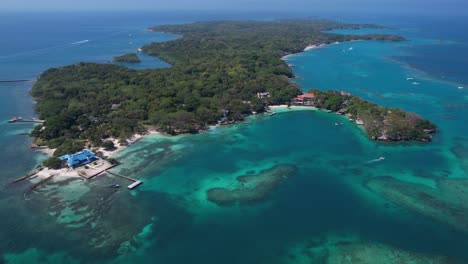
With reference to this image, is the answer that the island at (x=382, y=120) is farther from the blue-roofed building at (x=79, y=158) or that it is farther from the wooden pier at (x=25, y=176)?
the wooden pier at (x=25, y=176)

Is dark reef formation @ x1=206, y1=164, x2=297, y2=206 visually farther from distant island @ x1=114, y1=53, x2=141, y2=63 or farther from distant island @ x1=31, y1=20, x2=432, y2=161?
distant island @ x1=114, y1=53, x2=141, y2=63

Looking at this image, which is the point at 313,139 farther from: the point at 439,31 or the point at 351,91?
the point at 439,31

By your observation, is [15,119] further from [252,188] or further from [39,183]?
[252,188]

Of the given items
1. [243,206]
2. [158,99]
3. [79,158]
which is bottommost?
[243,206]

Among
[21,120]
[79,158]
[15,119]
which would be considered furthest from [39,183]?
[15,119]

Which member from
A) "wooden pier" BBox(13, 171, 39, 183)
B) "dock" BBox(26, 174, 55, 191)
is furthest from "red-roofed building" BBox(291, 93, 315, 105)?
"wooden pier" BBox(13, 171, 39, 183)

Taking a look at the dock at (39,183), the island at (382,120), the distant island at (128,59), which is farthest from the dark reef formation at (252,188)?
the distant island at (128,59)
